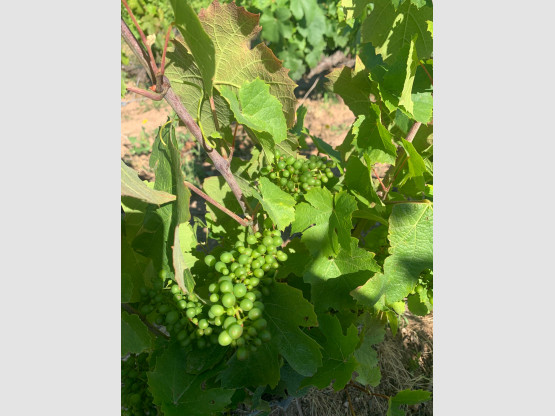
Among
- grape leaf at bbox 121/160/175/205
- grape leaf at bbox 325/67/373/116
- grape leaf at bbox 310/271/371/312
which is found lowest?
grape leaf at bbox 310/271/371/312

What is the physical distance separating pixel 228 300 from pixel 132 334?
1.15 feet

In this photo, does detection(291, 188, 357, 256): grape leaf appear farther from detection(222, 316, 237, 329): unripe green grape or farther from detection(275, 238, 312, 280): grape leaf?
detection(222, 316, 237, 329): unripe green grape

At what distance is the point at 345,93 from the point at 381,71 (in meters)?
0.21

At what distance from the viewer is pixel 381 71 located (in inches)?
52.1

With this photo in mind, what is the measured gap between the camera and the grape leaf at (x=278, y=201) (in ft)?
3.86

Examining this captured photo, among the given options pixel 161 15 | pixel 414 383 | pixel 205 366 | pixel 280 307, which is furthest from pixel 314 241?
pixel 161 15

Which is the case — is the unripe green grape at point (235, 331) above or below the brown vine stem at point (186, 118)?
below

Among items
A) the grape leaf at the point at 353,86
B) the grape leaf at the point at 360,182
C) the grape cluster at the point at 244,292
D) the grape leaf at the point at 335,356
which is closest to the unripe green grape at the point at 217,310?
the grape cluster at the point at 244,292

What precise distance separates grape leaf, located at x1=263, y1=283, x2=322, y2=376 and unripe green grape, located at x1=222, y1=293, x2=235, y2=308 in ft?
0.67

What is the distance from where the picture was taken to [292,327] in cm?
121

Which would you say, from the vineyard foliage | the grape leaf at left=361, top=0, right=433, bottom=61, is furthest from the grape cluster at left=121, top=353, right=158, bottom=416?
the grape leaf at left=361, top=0, right=433, bottom=61

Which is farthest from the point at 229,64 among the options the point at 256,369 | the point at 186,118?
the point at 256,369

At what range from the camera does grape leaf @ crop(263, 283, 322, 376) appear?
1.18 meters

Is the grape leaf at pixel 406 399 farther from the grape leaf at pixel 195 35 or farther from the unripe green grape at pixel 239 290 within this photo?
the grape leaf at pixel 195 35
